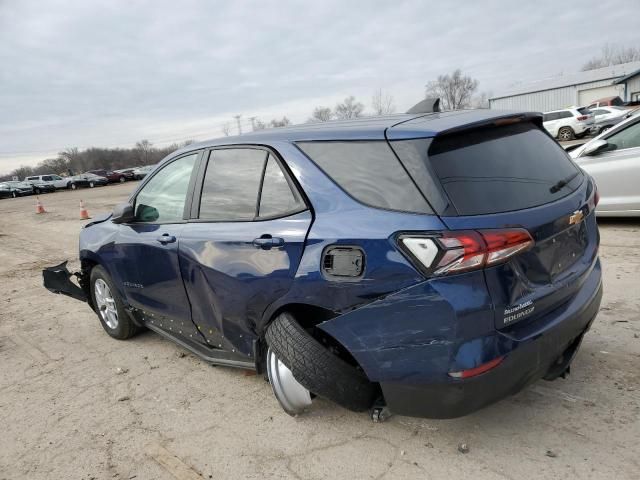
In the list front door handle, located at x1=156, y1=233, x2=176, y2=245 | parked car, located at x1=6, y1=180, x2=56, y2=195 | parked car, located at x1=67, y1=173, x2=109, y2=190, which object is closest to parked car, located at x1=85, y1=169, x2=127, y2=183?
parked car, located at x1=67, y1=173, x2=109, y2=190

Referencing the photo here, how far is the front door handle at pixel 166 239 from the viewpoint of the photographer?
342 cm

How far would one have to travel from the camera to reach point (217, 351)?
131 inches

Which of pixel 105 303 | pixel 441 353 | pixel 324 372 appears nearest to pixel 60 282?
pixel 105 303

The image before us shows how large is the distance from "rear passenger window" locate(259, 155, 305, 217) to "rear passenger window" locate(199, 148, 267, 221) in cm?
7

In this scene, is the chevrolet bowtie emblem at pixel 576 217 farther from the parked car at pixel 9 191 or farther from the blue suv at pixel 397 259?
the parked car at pixel 9 191

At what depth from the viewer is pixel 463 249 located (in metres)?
2.08

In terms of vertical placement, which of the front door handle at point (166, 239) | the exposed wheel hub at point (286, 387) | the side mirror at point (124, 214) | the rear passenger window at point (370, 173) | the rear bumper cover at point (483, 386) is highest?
the rear passenger window at point (370, 173)

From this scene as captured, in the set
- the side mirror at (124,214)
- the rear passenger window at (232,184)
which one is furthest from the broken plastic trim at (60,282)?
the rear passenger window at (232,184)

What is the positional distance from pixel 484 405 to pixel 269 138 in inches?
72.7

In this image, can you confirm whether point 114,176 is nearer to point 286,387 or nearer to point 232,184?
point 232,184

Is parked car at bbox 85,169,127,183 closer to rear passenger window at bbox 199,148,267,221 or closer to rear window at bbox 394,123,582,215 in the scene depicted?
rear passenger window at bbox 199,148,267,221

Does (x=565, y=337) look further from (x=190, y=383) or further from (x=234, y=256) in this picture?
(x=190, y=383)

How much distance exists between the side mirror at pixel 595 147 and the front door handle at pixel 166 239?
5624mm

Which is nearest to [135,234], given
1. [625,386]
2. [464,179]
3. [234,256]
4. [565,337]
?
[234,256]
